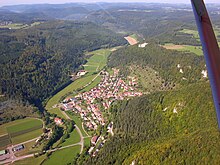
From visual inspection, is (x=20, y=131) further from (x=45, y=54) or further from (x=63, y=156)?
(x=45, y=54)

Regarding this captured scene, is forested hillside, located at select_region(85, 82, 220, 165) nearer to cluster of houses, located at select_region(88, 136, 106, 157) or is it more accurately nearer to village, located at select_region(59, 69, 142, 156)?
→ cluster of houses, located at select_region(88, 136, 106, 157)

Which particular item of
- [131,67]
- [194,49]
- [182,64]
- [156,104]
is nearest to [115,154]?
[156,104]

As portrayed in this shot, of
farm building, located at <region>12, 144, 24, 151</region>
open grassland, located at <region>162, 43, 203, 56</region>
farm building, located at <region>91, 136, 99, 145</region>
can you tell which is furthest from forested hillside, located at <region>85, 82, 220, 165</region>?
open grassland, located at <region>162, 43, 203, 56</region>

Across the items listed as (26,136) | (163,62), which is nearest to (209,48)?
(26,136)

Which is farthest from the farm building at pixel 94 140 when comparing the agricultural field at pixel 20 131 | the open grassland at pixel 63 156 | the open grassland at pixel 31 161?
the agricultural field at pixel 20 131

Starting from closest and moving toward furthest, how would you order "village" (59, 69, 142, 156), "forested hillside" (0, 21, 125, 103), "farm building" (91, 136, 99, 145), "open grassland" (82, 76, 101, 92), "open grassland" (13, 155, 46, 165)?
"open grassland" (13, 155, 46, 165) < "farm building" (91, 136, 99, 145) < "village" (59, 69, 142, 156) < "open grassland" (82, 76, 101, 92) < "forested hillside" (0, 21, 125, 103)

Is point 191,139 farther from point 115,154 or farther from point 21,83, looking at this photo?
point 21,83
